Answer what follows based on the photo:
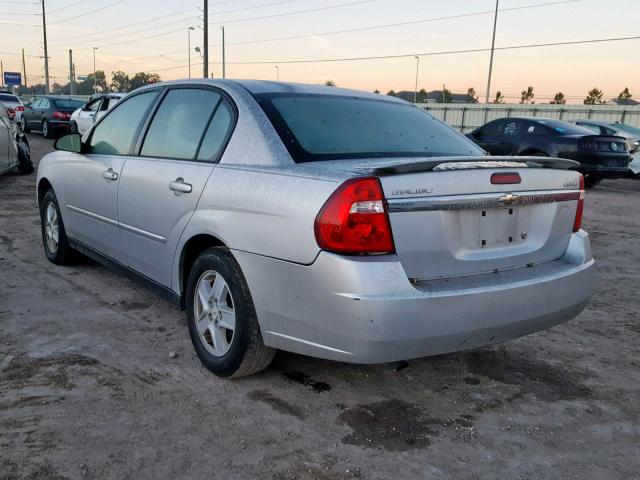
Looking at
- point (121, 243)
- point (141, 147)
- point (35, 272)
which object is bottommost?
point (35, 272)

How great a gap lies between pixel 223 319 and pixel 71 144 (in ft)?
7.82

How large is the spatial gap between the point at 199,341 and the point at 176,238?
1.97ft

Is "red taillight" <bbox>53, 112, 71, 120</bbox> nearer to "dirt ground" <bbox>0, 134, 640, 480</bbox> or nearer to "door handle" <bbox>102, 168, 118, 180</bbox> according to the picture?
"dirt ground" <bbox>0, 134, 640, 480</bbox>

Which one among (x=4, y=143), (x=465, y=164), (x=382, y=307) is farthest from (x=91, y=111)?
(x=382, y=307)

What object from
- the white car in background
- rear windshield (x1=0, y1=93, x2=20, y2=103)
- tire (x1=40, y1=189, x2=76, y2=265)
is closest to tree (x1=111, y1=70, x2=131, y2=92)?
rear windshield (x1=0, y1=93, x2=20, y2=103)

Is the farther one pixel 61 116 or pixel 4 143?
pixel 61 116

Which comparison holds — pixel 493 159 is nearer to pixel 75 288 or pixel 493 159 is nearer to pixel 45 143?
pixel 75 288

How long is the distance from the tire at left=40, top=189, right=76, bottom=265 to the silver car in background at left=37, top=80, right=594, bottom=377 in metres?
1.40

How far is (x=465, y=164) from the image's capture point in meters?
2.66

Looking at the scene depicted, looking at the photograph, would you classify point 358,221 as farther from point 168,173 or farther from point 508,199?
point 168,173

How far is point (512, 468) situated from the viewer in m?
2.40

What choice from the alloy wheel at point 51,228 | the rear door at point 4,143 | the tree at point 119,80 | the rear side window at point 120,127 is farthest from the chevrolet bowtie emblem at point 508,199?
the tree at point 119,80

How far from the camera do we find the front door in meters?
4.03

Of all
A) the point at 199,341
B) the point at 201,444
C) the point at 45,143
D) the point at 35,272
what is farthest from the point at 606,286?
the point at 45,143
